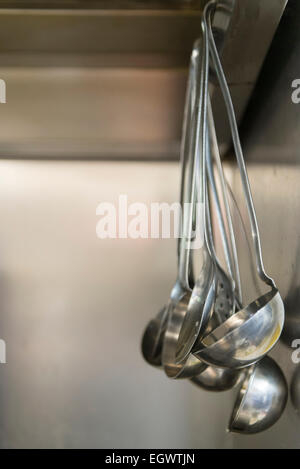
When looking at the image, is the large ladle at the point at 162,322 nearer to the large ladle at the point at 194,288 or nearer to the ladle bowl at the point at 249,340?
the large ladle at the point at 194,288

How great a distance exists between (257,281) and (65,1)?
1.42ft

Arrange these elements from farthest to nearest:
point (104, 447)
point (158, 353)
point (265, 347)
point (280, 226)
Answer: point (104, 447) → point (158, 353) → point (280, 226) → point (265, 347)

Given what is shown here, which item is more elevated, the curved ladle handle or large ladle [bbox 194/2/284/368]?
the curved ladle handle

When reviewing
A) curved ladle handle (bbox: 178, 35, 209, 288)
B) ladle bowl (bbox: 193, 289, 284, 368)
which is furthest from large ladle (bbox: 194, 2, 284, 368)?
curved ladle handle (bbox: 178, 35, 209, 288)

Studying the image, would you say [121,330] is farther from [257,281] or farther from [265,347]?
[265,347]

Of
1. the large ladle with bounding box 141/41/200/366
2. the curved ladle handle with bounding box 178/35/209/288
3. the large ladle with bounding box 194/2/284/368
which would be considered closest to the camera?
the large ladle with bounding box 194/2/284/368

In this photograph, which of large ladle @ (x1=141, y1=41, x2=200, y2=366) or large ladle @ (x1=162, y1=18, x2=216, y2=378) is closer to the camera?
large ladle @ (x1=162, y1=18, x2=216, y2=378)

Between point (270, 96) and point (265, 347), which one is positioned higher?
point (270, 96)

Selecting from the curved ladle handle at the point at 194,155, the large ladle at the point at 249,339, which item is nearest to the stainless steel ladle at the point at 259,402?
the large ladle at the point at 249,339

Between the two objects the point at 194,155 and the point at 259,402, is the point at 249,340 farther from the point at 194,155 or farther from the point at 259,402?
the point at 194,155

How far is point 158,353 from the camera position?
67 centimetres

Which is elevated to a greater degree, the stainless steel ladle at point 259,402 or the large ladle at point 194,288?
the large ladle at point 194,288

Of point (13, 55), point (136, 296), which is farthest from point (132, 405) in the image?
point (13, 55)

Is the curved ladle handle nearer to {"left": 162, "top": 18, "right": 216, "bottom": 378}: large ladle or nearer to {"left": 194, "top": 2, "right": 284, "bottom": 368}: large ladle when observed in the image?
{"left": 162, "top": 18, "right": 216, "bottom": 378}: large ladle
